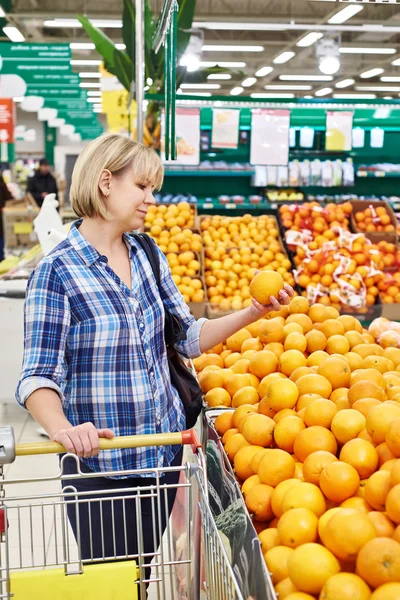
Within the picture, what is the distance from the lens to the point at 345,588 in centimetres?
116

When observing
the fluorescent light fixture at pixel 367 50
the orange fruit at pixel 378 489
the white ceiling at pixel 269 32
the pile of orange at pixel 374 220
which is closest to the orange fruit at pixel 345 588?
the orange fruit at pixel 378 489

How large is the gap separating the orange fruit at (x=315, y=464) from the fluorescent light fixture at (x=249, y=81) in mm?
22887

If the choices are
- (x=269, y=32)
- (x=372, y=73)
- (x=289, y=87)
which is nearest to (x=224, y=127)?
(x=269, y=32)

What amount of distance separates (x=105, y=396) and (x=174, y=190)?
280 inches

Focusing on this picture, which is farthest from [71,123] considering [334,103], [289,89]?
[289,89]

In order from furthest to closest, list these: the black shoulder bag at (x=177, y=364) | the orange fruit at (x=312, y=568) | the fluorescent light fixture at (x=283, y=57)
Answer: the fluorescent light fixture at (x=283, y=57), the black shoulder bag at (x=177, y=364), the orange fruit at (x=312, y=568)

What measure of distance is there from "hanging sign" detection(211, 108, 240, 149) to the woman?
4.22 meters

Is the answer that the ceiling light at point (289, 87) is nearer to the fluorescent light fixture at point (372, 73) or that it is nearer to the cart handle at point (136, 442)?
the fluorescent light fixture at point (372, 73)

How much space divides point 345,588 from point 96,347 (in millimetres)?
916

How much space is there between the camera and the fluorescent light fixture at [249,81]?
76.2ft

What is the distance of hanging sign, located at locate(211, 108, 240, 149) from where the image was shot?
6.03 m

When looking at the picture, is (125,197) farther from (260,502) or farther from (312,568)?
(312,568)

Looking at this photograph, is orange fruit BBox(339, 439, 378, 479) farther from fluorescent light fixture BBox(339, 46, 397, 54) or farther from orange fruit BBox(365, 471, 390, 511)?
fluorescent light fixture BBox(339, 46, 397, 54)

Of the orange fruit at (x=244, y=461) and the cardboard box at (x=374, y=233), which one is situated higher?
the cardboard box at (x=374, y=233)
